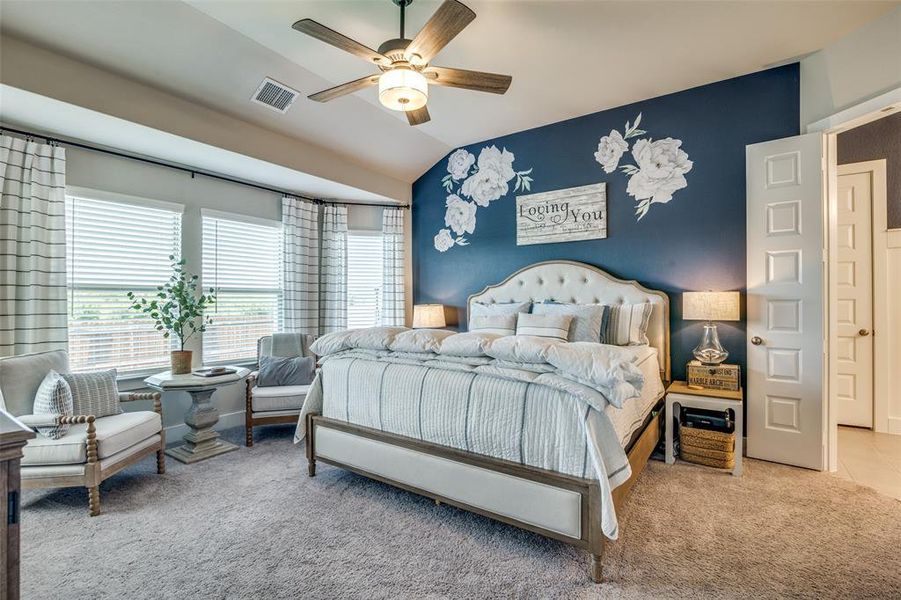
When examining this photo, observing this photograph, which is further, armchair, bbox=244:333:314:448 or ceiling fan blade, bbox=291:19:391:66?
armchair, bbox=244:333:314:448

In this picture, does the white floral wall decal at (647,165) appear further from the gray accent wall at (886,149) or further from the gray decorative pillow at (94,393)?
the gray decorative pillow at (94,393)

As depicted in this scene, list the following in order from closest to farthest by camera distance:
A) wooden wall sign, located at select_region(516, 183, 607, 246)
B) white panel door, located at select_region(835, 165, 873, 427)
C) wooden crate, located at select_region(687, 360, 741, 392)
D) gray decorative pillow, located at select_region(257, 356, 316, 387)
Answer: wooden crate, located at select_region(687, 360, 741, 392)
white panel door, located at select_region(835, 165, 873, 427)
gray decorative pillow, located at select_region(257, 356, 316, 387)
wooden wall sign, located at select_region(516, 183, 607, 246)

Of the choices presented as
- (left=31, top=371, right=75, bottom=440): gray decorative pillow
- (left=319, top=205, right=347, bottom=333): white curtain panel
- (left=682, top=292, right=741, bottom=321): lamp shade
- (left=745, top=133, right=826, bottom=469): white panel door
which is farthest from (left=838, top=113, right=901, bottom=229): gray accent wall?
(left=31, top=371, right=75, bottom=440): gray decorative pillow

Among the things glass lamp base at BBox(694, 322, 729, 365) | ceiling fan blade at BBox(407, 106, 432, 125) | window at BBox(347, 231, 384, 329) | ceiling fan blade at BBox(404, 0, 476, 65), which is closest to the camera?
ceiling fan blade at BBox(404, 0, 476, 65)

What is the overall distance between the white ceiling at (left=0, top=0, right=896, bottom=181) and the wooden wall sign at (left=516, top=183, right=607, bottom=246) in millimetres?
870

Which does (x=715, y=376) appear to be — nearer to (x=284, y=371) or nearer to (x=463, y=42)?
(x=463, y=42)

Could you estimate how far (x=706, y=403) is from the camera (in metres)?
3.07

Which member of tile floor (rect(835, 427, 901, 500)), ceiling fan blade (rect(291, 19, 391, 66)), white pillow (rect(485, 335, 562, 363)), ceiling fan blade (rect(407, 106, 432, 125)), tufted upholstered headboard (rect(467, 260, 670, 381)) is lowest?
tile floor (rect(835, 427, 901, 500))

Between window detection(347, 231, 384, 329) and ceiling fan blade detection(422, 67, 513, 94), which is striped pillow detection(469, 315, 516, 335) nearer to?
window detection(347, 231, 384, 329)

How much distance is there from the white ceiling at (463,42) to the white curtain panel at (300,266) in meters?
1.08

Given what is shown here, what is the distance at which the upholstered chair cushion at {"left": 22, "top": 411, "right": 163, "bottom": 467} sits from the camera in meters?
2.41

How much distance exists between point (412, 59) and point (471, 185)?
2699 mm

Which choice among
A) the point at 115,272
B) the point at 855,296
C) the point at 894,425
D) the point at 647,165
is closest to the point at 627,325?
the point at 647,165

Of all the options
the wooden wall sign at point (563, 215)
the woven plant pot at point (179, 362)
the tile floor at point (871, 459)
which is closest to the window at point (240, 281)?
the woven plant pot at point (179, 362)
